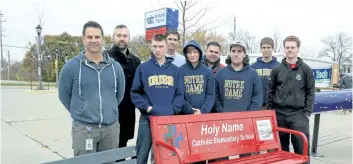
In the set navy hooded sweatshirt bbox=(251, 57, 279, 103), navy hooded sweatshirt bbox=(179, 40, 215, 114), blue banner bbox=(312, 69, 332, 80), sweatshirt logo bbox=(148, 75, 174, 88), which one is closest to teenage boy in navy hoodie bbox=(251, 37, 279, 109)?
navy hooded sweatshirt bbox=(251, 57, 279, 103)

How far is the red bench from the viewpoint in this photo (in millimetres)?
3201

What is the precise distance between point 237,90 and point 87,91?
70.5 inches

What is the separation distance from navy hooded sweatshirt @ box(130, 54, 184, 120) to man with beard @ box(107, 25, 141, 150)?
Answer: 0.41m

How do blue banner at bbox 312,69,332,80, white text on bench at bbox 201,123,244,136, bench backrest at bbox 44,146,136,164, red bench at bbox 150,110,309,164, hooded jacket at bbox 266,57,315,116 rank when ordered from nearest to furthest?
bench backrest at bbox 44,146,136,164 → red bench at bbox 150,110,309,164 → white text on bench at bbox 201,123,244,136 → hooded jacket at bbox 266,57,315,116 → blue banner at bbox 312,69,332,80

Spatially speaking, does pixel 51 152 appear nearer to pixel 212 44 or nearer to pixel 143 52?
pixel 212 44

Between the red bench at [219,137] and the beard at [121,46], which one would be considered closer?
the red bench at [219,137]

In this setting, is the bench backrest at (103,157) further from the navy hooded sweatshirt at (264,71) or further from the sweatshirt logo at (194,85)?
the navy hooded sweatshirt at (264,71)

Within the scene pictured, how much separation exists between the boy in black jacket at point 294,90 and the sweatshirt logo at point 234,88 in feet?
2.02

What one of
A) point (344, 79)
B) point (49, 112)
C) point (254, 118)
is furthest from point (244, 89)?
point (344, 79)

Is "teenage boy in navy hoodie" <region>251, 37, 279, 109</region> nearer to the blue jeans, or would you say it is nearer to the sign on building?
the blue jeans

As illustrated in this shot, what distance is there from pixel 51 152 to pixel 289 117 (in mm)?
4183

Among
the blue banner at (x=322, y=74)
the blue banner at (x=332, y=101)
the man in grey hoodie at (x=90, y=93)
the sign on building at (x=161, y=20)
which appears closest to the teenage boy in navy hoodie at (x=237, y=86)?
the man in grey hoodie at (x=90, y=93)

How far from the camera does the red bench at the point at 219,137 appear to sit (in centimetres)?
320

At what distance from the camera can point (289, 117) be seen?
4133 mm
